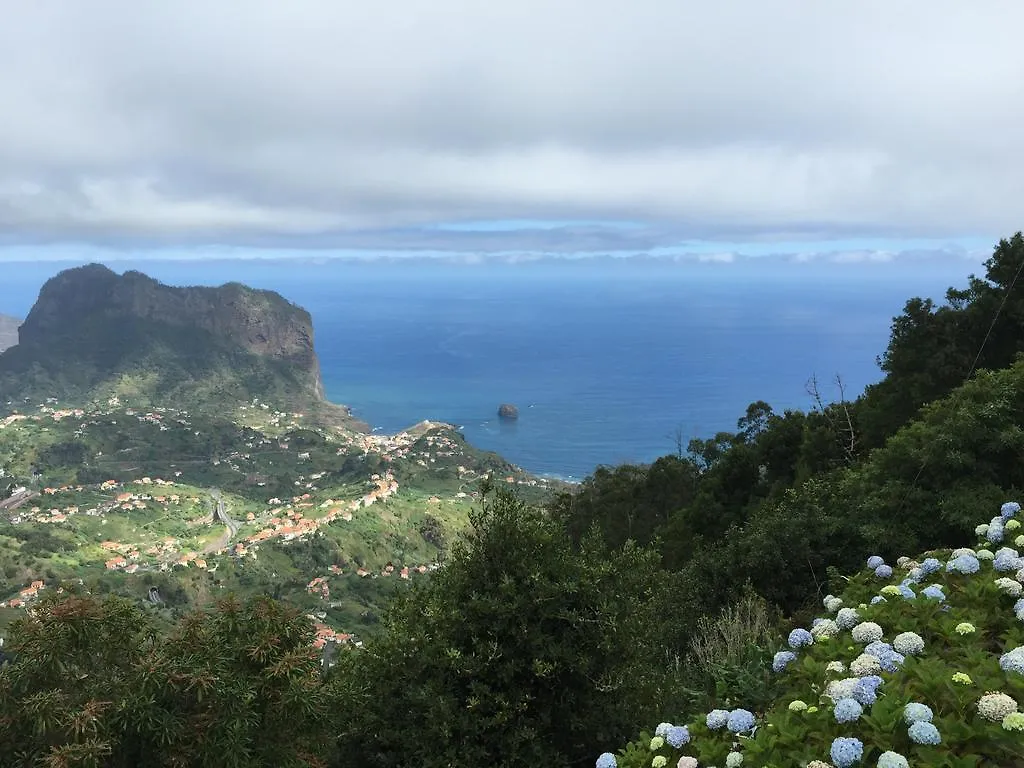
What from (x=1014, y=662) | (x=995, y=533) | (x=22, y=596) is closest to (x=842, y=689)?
(x=1014, y=662)

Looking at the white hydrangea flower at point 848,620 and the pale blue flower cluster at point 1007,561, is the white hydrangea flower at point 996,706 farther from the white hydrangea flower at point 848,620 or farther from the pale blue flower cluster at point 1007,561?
the pale blue flower cluster at point 1007,561

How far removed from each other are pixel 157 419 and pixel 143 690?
12361 cm

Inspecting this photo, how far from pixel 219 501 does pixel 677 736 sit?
8643 centimetres

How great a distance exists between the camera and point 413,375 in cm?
15675

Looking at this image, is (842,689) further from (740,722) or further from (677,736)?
(677,736)

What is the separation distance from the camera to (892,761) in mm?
2225

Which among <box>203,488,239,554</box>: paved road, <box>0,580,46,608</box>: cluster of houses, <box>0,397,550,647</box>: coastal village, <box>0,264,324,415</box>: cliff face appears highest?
<box>0,264,324,415</box>: cliff face

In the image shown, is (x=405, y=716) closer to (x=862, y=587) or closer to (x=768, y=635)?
(x=768, y=635)

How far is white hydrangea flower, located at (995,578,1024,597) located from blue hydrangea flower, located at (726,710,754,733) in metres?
1.81

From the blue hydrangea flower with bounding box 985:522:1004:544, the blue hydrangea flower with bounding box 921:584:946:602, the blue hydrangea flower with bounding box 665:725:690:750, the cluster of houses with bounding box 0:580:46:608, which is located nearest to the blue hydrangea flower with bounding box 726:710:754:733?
the blue hydrangea flower with bounding box 665:725:690:750

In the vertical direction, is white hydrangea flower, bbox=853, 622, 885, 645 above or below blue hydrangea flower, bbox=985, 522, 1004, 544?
below

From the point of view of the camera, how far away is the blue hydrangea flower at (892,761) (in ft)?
7.25

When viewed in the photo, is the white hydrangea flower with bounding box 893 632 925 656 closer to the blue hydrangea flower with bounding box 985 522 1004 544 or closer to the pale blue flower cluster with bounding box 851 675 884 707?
the pale blue flower cluster with bounding box 851 675 884 707

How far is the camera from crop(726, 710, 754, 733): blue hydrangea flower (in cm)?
297
